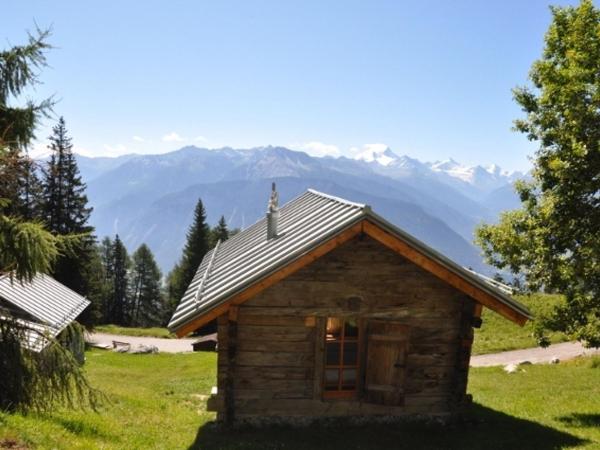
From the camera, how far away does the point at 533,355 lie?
31719mm

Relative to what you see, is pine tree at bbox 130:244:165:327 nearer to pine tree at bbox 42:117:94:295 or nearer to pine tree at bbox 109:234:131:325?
pine tree at bbox 109:234:131:325

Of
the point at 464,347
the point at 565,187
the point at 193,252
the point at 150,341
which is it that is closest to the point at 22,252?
the point at 464,347

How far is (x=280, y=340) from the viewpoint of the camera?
12586mm

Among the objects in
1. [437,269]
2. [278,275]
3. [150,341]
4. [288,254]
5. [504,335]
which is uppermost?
[288,254]

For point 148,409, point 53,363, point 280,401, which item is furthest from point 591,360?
point 53,363

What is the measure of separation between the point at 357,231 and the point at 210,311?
399 centimetres

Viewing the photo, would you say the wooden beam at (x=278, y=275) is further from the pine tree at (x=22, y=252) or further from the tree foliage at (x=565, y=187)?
the tree foliage at (x=565, y=187)

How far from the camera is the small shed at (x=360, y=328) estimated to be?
1230 cm

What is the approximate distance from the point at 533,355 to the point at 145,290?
71.5m

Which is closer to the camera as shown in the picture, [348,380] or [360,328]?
[360,328]

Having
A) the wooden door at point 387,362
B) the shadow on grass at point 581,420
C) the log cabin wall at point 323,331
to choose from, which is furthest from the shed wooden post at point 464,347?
the shadow on grass at point 581,420

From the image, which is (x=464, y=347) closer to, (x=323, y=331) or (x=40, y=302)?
(x=323, y=331)

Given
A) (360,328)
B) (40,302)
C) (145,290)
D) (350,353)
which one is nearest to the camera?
(360,328)

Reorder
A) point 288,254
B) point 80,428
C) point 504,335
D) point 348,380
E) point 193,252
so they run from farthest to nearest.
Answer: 1. point 193,252
2. point 504,335
3. point 348,380
4. point 288,254
5. point 80,428
